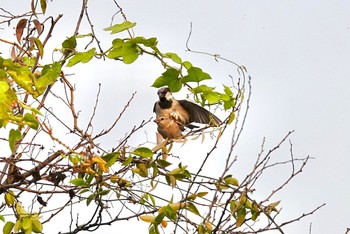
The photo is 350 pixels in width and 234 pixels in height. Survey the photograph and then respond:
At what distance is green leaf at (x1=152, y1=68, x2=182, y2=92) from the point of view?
7.41ft

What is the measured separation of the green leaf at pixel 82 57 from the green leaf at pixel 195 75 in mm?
306

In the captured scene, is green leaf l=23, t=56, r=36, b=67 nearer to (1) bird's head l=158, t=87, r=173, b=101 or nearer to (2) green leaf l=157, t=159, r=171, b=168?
(2) green leaf l=157, t=159, r=171, b=168

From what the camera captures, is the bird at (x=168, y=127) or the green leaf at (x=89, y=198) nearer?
the green leaf at (x=89, y=198)

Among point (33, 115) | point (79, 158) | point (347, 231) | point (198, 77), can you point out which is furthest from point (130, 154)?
point (347, 231)

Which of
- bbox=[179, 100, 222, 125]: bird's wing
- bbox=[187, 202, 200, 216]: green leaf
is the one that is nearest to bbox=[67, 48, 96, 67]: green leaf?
bbox=[187, 202, 200, 216]: green leaf

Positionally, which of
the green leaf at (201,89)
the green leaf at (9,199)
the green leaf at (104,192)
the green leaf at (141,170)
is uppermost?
the green leaf at (201,89)

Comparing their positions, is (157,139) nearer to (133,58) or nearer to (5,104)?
(133,58)

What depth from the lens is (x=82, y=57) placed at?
2.21m

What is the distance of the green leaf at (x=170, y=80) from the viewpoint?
7.41 feet

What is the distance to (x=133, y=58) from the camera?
2.16 metres

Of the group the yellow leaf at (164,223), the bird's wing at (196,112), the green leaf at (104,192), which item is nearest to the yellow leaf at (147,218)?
the yellow leaf at (164,223)

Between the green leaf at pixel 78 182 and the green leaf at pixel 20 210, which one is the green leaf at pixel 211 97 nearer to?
the green leaf at pixel 78 182

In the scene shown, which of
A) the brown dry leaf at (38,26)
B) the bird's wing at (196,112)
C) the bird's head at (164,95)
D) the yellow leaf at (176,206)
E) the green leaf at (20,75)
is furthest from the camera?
the bird's head at (164,95)

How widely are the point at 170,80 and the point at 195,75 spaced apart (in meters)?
0.08
